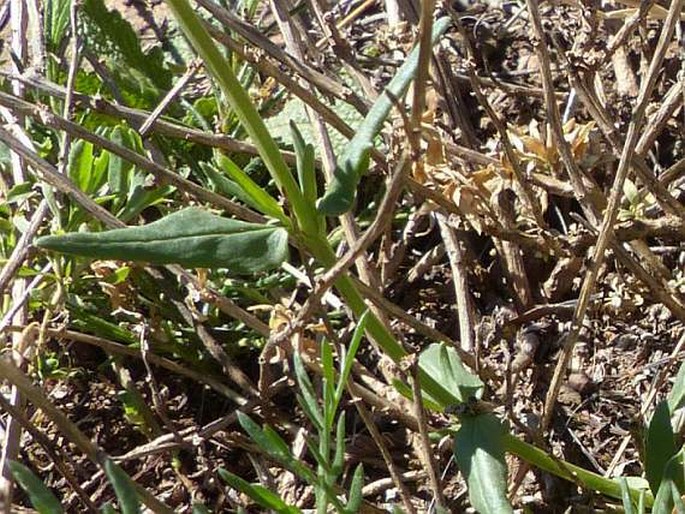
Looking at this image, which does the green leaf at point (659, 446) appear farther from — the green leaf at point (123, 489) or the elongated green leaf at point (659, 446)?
the green leaf at point (123, 489)

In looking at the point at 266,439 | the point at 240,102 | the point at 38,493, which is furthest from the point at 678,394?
the point at 38,493

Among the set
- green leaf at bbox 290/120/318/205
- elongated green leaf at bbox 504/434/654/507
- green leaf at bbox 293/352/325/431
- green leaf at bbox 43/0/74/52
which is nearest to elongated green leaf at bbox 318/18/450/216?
green leaf at bbox 290/120/318/205

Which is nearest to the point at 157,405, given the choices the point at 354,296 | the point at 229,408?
the point at 229,408

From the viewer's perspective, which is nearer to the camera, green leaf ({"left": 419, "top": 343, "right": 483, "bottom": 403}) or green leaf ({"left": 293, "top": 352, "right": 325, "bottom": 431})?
green leaf ({"left": 293, "top": 352, "right": 325, "bottom": 431})

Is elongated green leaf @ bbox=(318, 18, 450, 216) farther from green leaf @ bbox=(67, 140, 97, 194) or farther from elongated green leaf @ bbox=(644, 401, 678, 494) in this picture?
green leaf @ bbox=(67, 140, 97, 194)

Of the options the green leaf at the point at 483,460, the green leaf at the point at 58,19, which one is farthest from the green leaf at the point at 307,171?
the green leaf at the point at 58,19

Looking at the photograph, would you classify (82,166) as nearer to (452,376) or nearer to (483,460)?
(452,376)
